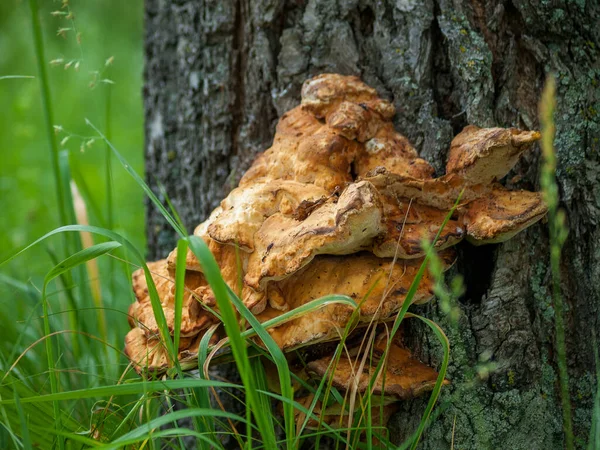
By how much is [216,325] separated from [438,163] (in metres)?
1.01

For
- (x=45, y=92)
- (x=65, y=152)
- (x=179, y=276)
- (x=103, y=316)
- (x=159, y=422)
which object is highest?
(x=45, y=92)


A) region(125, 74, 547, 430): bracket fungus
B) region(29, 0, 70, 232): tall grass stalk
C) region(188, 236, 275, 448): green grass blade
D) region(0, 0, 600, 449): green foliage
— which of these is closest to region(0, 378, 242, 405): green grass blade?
region(0, 0, 600, 449): green foliage

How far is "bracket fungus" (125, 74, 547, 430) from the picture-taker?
173 centimetres

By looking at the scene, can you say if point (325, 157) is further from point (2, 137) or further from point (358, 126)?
point (2, 137)

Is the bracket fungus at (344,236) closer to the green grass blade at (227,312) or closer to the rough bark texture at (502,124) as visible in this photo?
the rough bark texture at (502,124)

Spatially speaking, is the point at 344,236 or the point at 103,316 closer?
the point at 344,236

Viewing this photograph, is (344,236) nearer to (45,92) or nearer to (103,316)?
(45,92)

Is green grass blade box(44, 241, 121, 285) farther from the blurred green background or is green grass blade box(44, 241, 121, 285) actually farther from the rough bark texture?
the rough bark texture

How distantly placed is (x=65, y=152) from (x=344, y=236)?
1.44m

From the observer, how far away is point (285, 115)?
2.30m

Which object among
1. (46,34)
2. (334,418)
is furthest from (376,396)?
(46,34)

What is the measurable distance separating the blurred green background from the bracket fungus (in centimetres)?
74


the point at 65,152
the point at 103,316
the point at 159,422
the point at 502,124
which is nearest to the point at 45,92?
the point at 65,152

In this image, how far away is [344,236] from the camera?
164 cm
